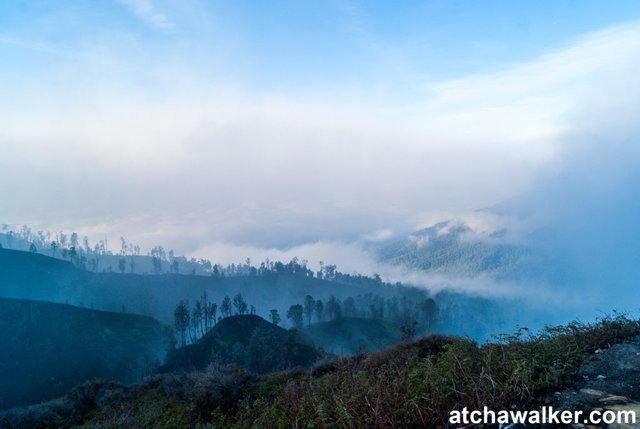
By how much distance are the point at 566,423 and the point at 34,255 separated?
21153 cm

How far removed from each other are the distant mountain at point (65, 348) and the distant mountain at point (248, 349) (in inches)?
405

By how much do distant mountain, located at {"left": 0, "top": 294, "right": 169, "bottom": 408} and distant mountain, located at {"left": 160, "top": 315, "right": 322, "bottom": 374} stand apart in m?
10.3

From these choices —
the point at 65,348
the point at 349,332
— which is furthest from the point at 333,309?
the point at 65,348

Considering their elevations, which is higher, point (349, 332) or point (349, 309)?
point (349, 309)

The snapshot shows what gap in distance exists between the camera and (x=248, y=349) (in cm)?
8838

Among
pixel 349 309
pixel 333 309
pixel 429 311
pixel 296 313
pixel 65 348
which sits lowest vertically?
pixel 65 348

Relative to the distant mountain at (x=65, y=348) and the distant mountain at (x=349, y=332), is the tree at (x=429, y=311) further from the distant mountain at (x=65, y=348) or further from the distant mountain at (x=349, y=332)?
the distant mountain at (x=65, y=348)

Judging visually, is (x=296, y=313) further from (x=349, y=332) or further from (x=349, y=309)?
(x=349, y=309)

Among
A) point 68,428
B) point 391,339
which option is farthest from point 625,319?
point 391,339

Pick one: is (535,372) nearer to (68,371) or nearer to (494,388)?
(494,388)

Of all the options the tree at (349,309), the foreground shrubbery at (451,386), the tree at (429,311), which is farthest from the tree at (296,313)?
the foreground shrubbery at (451,386)

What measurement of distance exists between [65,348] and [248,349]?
5170 centimetres

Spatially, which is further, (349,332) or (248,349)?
(349,332)

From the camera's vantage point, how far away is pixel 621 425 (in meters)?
5.28
